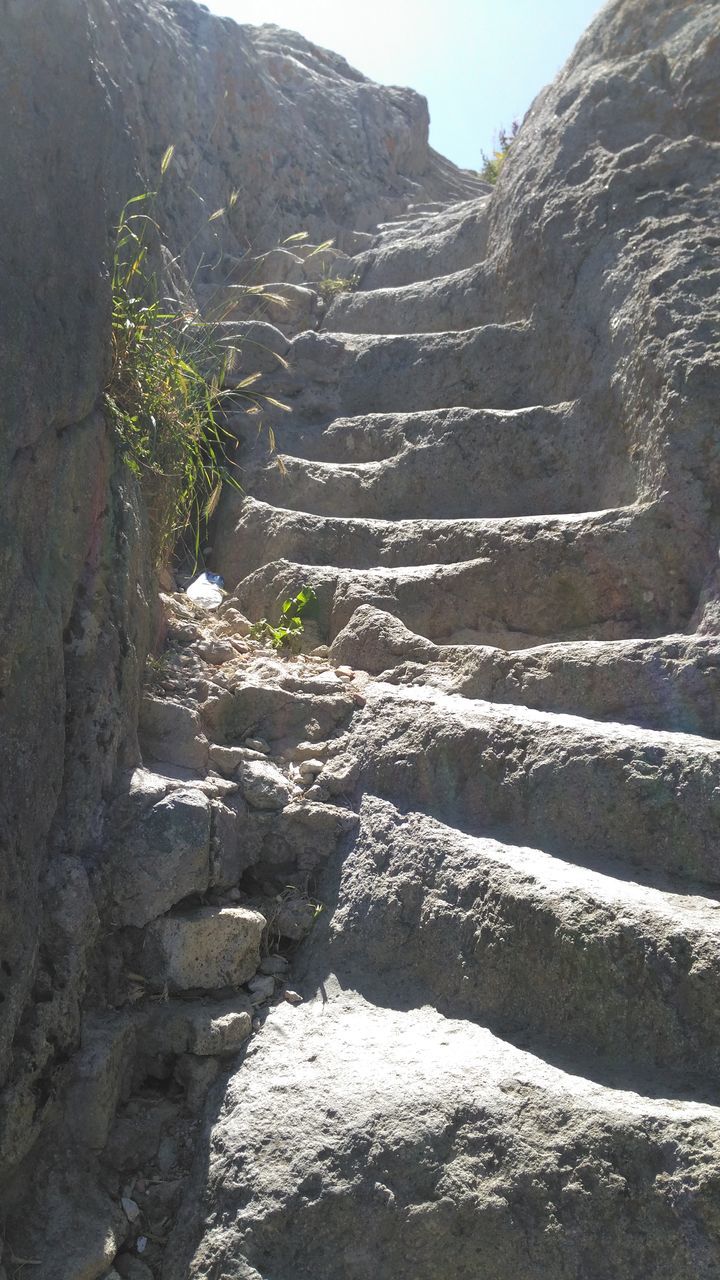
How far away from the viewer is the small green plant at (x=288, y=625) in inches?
143

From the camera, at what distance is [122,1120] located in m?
2.28

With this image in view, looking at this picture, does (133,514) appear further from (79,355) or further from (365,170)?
(365,170)

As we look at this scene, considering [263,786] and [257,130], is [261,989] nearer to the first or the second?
[263,786]

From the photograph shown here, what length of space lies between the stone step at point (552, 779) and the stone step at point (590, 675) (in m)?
0.17

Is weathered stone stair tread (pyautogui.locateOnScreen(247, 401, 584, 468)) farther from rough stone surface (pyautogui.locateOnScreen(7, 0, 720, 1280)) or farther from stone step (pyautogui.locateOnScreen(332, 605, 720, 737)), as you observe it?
stone step (pyautogui.locateOnScreen(332, 605, 720, 737))

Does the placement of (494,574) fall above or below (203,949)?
above

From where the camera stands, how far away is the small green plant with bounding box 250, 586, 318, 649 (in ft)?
11.9

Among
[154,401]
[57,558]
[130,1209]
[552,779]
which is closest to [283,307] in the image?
[154,401]

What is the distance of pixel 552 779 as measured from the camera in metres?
2.64

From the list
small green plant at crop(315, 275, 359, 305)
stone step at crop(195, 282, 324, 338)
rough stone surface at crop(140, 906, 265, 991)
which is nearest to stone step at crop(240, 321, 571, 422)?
stone step at crop(195, 282, 324, 338)

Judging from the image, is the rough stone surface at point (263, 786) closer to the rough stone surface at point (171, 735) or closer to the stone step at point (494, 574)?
the rough stone surface at point (171, 735)

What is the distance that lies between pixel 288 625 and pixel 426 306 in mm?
2194

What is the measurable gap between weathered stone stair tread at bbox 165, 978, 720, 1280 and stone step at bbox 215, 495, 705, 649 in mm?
1667

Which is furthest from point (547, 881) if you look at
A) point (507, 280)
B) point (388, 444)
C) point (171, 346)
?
point (507, 280)
